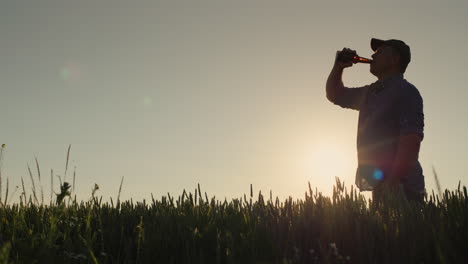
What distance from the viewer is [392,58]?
208 inches

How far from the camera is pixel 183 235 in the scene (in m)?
3.00

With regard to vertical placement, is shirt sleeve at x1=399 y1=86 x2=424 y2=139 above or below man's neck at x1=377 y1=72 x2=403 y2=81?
below

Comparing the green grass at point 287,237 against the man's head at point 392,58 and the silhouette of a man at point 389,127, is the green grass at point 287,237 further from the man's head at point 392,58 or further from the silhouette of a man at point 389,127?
the man's head at point 392,58

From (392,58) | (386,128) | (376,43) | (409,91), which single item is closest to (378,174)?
(386,128)

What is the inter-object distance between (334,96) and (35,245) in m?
4.33

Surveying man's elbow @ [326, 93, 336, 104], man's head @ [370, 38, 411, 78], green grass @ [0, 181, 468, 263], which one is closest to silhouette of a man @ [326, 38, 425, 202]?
man's head @ [370, 38, 411, 78]

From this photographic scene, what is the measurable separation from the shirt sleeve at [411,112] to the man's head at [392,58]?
502 mm

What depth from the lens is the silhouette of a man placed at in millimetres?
4617

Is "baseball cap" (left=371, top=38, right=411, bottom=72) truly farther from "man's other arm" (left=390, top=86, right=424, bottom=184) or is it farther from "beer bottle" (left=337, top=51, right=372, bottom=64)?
"man's other arm" (left=390, top=86, right=424, bottom=184)

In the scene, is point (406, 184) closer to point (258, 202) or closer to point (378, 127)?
point (378, 127)

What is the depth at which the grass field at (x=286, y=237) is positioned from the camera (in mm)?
2453

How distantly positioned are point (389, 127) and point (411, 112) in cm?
32

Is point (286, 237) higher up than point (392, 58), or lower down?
lower down

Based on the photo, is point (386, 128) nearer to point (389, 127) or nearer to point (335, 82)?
point (389, 127)
